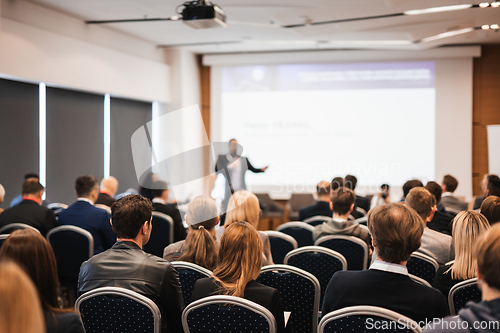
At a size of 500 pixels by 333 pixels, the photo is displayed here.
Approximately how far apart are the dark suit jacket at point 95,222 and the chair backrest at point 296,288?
7.04ft

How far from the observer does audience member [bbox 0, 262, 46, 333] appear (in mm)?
987

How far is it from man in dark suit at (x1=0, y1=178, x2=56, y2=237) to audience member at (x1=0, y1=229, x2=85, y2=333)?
2800 millimetres

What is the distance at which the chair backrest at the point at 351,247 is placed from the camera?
127 inches

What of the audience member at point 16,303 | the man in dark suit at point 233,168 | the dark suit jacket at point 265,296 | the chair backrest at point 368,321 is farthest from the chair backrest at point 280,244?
the man in dark suit at point 233,168

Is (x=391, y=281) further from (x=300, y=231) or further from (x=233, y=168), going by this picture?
Answer: (x=233, y=168)

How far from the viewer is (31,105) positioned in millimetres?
6277

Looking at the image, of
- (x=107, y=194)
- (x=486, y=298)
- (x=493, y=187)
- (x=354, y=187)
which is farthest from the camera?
(x=354, y=187)

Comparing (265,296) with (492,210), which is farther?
(492,210)

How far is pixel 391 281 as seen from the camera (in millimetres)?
1765

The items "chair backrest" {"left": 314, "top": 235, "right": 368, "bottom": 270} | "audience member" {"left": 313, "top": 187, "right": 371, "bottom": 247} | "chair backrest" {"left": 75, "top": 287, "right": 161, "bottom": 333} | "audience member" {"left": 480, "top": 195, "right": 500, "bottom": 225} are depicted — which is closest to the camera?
"chair backrest" {"left": 75, "top": 287, "right": 161, "bottom": 333}

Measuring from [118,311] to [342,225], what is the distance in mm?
2085

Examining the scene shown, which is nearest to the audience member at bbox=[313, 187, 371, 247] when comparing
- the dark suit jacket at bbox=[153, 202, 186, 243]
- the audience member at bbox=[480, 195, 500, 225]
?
the audience member at bbox=[480, 195, 500, 225]

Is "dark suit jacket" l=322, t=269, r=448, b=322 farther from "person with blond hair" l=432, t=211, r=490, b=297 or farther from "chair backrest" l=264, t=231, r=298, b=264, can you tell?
"chair backrest" l=264, t=231, r=298, b=264

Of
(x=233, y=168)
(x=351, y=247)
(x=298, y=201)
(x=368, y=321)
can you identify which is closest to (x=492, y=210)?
(x=351, y=247)
